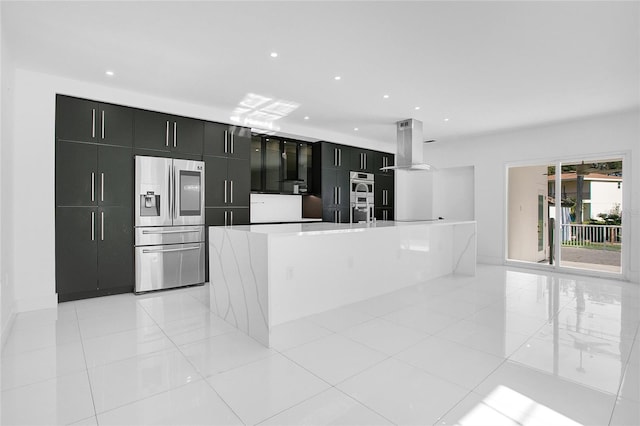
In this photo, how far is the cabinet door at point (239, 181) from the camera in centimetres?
500

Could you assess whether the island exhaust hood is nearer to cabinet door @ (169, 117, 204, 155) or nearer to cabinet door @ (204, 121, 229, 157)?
cabinet door @ (204, 121, 229, 157)

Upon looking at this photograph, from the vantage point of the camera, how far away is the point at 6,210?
3.05 m

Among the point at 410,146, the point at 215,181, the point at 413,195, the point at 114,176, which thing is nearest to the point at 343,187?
the point at 410,146

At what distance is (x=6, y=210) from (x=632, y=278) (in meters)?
8.11

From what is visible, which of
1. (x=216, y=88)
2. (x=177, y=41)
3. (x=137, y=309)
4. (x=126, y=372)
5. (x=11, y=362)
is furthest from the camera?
(x=216, y=88)

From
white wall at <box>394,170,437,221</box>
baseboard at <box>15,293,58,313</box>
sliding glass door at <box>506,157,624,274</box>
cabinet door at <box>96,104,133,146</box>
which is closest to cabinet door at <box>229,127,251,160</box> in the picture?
cabinet door at <box>96,104,133,146</box>

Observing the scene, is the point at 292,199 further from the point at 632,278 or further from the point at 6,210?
the point at 632,278

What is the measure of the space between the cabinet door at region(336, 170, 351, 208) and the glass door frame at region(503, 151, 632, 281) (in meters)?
3.11

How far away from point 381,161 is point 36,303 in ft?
20.6

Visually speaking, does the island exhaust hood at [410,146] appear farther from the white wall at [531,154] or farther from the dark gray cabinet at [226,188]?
the dark gray cabinet at [226,188]

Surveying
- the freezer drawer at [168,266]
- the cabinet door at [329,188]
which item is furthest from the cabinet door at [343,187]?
the freezer drawer at [168,266]

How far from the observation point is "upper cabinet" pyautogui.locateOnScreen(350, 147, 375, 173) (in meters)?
6.79

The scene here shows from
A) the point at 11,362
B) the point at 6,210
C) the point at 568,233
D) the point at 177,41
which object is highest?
the point at 177,41

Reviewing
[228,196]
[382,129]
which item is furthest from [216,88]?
[382,129]
